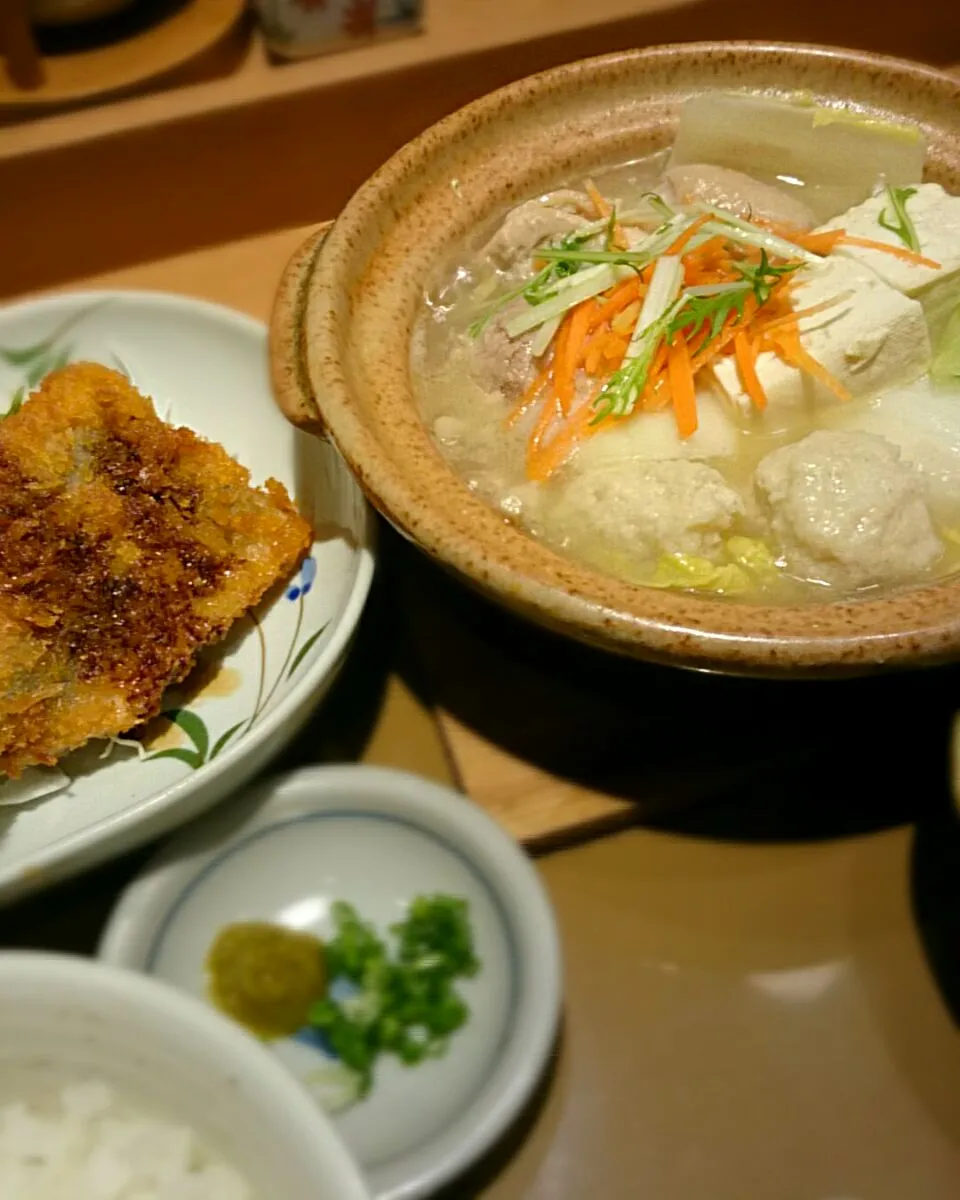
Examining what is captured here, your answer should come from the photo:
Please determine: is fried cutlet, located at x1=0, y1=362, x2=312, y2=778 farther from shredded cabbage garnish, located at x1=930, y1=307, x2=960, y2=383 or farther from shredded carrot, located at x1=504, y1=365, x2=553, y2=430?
shredded cabbage garnish, located at x1=930, y1=307, x2=960, y2=383

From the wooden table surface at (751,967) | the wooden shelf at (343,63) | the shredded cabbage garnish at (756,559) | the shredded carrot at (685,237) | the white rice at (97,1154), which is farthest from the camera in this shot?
the wooden shelf at (343,63)

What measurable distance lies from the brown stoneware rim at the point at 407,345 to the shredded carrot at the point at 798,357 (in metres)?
0.30

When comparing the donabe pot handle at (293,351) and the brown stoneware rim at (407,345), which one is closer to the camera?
the brown stoneware rim at (407,345)

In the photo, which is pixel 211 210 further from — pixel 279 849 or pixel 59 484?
pixel 279 849

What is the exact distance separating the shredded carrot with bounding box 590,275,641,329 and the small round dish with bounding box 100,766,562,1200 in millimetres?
613

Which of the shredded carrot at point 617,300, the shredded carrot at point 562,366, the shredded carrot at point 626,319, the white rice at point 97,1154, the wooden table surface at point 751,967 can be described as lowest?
the wooden table surface at point 751,967

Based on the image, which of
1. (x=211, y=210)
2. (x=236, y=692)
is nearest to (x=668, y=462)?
(x=236, y=692)

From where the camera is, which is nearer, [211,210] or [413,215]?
[413,215]

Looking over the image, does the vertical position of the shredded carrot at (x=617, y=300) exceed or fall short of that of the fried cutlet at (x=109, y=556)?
it exceeds it

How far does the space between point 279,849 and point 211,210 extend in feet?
3.89

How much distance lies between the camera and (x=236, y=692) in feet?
4.10

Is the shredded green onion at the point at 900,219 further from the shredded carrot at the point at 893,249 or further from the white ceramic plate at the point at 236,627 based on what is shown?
the white ceramic plate at the point at 236,627

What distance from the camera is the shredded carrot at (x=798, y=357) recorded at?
3.87ft

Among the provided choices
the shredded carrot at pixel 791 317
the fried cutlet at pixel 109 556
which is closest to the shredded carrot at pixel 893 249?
the shredded carrot at pixel 791 317
